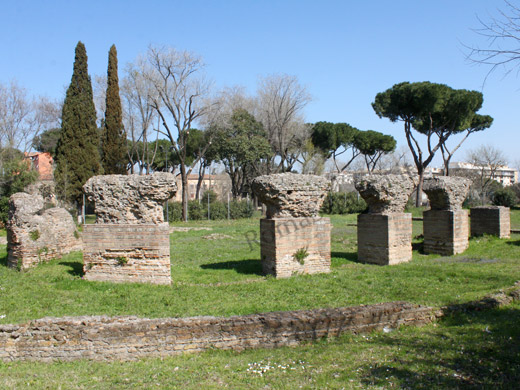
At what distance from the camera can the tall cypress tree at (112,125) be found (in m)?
23.9

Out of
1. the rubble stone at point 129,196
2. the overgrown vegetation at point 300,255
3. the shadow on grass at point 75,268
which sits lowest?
the shadow on grass at point 75,268

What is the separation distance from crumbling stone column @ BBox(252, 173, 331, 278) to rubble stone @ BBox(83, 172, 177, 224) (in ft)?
5.85

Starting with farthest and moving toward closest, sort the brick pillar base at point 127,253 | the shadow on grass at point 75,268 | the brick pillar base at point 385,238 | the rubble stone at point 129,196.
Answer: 1. the brick pillar base at point 385,238
2. the shadow on grass at point 75,268
3. the rubble stone at point 129,196
4. the brick pillar base at point 127,253

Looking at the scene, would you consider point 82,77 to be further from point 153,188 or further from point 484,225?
point 484,225

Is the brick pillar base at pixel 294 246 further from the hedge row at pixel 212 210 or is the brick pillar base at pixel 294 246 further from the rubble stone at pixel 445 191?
the hedge row at pixel 212 210

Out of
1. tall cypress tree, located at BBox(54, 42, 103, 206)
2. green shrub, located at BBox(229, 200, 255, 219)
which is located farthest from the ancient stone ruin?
green shrub, located at BBox(229, 200, 255, 219)

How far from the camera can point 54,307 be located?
5863 millimetres

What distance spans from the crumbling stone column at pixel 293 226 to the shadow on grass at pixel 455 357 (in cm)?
322

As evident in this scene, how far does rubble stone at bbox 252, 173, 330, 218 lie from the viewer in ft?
26.0

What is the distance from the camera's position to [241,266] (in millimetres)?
9062

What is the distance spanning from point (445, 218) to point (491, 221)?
3313 mm

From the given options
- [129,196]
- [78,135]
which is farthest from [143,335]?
[78,135]

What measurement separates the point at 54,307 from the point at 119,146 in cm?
1959

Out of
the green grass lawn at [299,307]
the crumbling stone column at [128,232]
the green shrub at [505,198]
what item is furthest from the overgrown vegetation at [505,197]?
the crumbling stone column at [128,232]
